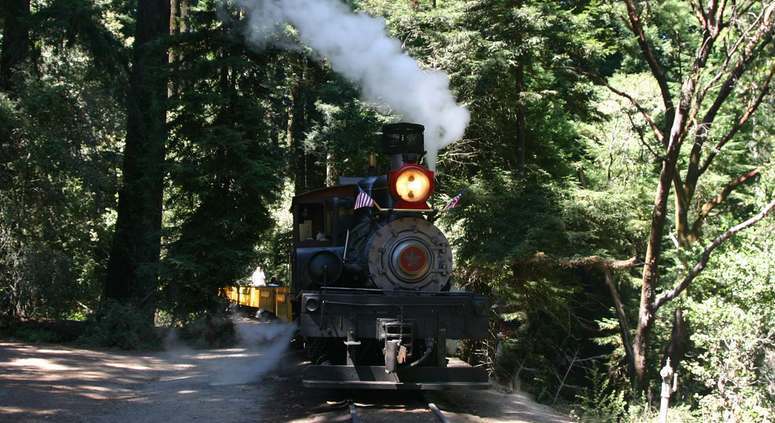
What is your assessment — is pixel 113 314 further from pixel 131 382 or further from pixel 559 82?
pixel 559 82

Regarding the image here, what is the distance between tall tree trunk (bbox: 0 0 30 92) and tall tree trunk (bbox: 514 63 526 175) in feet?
33.2

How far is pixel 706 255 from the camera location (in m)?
13.1

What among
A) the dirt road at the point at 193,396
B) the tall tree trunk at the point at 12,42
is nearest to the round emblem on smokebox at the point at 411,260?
the dirt road at the point at 193,396

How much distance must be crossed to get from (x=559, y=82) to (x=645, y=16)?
3744mm

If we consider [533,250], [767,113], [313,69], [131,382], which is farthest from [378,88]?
[767,113]

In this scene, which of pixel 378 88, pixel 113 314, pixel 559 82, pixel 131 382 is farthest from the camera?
pixel 559 82

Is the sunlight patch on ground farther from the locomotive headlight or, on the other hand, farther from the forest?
the locomotive headlight

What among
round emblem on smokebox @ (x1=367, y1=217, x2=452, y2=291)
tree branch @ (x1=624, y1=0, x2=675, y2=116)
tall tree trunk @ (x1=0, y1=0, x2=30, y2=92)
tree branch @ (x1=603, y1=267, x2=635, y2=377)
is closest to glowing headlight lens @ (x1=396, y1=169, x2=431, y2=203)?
round emblem on smokebox @ (x1=367, y1=217, x2=452, y2=291)

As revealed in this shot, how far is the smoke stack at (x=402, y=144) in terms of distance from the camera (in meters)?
9.24

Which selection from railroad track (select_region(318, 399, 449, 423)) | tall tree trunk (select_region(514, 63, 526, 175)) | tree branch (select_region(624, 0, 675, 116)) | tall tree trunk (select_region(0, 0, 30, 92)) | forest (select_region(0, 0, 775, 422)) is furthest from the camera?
tall tree trunk (select_region(514, 63, 526, 175))

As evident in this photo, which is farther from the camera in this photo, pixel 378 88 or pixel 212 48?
pixel 212 48

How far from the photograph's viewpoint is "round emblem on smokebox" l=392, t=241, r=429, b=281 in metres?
9.05

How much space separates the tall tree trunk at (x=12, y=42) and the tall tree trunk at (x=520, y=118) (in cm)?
1011

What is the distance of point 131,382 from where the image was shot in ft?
36.0
